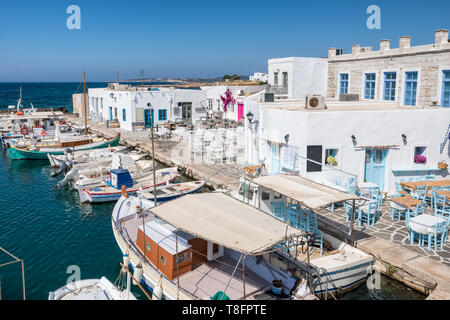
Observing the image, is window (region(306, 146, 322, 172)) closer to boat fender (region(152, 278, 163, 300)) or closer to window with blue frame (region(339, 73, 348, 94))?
boat fender (region(152, 278, 163, 300))

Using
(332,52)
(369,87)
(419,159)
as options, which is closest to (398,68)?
(369,87)

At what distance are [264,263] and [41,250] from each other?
9178 mm

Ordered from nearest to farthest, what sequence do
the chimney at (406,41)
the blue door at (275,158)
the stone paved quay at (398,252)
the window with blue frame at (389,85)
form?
the stone paved quay at (398,252)
the blue door at (275,158)
the chimney at (406,41)
the window with blue frame at (389,85)

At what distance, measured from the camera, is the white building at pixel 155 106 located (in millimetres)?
36250

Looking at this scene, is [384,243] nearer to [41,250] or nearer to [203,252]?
[203,252]

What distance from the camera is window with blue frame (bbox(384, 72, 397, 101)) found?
22481 mm

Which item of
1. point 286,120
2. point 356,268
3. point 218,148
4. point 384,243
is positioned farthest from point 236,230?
point 218,148

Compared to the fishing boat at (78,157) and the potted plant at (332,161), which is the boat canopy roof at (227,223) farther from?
the fishing boat at (78,157)

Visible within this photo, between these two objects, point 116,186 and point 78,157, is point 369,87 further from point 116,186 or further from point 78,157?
point 78,157

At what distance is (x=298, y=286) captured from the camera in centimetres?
909

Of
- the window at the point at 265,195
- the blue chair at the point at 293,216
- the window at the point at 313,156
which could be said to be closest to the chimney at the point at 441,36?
the window at the point at 313,156

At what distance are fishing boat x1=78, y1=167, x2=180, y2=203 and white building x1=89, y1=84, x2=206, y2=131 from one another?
647 inches

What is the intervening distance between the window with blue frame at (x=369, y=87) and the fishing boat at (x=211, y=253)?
17.2 metres

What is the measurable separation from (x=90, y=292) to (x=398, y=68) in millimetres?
20405
